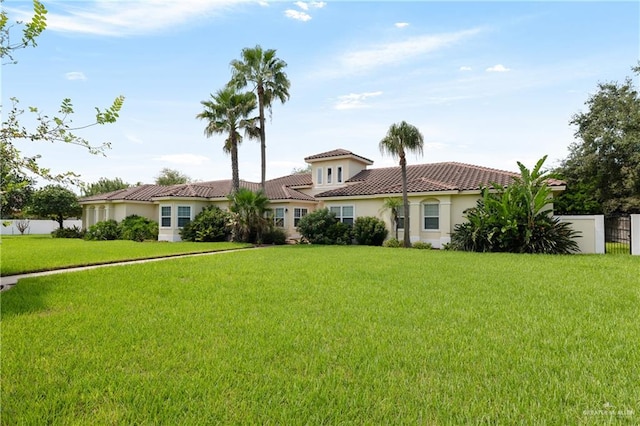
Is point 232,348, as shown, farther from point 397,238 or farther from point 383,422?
point 397,238

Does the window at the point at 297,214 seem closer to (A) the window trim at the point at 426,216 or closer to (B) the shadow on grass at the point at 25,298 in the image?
(A) the window trim at the point at 426,216

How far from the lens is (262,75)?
86.3 ft

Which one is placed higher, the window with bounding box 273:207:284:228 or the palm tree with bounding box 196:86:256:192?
the palm tree with bounding box 196:86:256:192

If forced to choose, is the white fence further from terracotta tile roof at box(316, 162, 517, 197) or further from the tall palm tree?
the tall palm tree

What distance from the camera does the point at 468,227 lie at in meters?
18.9

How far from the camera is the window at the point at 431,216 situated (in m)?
21.8

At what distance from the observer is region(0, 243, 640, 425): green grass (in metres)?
3.21

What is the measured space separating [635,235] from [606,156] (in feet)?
55.5

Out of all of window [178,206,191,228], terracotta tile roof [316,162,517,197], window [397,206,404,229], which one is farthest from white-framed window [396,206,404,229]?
window [178,206,191,228]

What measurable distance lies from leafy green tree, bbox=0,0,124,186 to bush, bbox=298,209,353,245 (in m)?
18.6

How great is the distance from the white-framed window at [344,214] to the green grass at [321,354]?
1619cm

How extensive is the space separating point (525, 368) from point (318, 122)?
2401 cm

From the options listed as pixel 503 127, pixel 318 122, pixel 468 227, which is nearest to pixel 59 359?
pixel 468 227

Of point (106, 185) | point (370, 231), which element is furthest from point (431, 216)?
point (106, 185)
